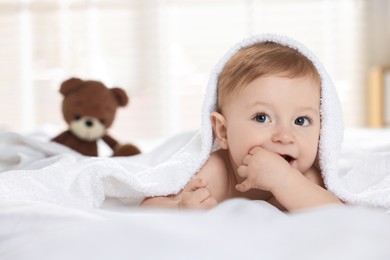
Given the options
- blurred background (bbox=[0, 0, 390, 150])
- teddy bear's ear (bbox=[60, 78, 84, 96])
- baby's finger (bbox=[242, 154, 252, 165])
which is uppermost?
teddy bear's ear (bbox=[60, 78, 84, 96])

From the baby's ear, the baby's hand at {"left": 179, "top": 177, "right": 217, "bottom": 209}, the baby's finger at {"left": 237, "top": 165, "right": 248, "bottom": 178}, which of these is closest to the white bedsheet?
the baby's hand at {"left": 179, "top": 177, "right": 217, "bottom": 209}

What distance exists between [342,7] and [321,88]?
4.04 meters

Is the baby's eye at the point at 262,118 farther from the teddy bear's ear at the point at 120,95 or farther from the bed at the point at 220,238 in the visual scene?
the teddy bear's ear at the point at 120,95

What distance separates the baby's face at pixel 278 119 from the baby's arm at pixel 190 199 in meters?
0.10

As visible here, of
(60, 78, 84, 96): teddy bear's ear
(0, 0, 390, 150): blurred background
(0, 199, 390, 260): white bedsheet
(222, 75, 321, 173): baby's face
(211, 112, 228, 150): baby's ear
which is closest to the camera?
(0, 199, 390, 260): white bedsheet

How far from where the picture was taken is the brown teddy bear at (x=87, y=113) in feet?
5.69

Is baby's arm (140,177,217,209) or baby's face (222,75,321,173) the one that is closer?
baby's arm (140,177,217,209)

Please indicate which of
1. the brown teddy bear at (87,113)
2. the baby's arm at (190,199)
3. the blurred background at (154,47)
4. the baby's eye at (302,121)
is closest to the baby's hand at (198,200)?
the baby's arm at (190,199)

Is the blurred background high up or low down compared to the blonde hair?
down

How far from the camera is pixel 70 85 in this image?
173 cm

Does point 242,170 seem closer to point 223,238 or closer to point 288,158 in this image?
point 288,158

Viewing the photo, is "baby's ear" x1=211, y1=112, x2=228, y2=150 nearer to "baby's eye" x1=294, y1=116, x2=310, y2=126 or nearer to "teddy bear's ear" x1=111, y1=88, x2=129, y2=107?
"baby's eye" x1=294, y1=116, x2=310, y2=126

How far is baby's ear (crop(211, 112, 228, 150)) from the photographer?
1.23 metres

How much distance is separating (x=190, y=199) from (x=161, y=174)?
0.63 feet
